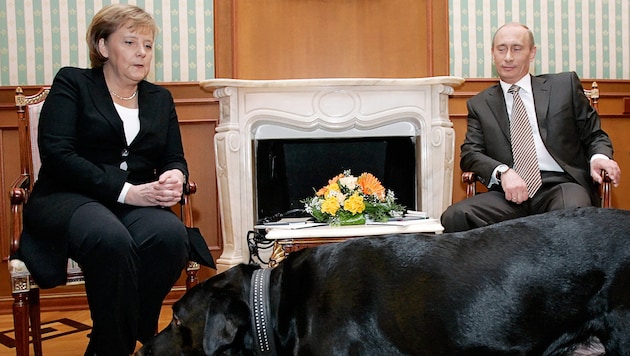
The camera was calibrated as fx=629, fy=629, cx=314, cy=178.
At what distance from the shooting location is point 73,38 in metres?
3.54

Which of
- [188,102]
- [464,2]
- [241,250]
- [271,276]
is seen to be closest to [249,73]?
[188,102]

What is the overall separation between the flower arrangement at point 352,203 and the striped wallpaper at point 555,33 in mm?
1409

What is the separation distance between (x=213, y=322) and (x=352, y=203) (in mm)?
1327

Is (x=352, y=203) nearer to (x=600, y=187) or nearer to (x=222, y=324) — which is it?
(x=600, y=187)

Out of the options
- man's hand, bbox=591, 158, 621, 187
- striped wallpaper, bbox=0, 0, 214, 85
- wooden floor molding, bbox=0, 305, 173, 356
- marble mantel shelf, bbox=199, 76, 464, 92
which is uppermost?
striped wallpaper, bbox=0, 0, 214, 85

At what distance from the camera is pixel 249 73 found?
3.71 meters

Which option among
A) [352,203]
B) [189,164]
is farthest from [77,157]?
[189,164]

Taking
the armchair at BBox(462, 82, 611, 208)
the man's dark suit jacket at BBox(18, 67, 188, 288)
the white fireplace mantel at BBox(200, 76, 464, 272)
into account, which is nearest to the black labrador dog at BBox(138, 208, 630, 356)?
the man's dark suit jacket at BBox(18, 67, 188, 288)

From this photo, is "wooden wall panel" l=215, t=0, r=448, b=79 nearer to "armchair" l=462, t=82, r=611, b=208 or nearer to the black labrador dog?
"armchair" l=462, t=82, r=611, b=208

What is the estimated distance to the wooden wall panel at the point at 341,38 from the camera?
12.2 ft

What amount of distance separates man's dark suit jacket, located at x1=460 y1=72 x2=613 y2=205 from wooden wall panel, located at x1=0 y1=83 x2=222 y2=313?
1.54m

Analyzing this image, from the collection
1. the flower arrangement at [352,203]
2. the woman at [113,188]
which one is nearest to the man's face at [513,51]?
the flower arrangement at [352,203]

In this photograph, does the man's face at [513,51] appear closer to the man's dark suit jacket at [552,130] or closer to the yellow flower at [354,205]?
the man's dark suit jacket at [552,130]

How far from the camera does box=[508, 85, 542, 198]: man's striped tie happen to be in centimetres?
262
